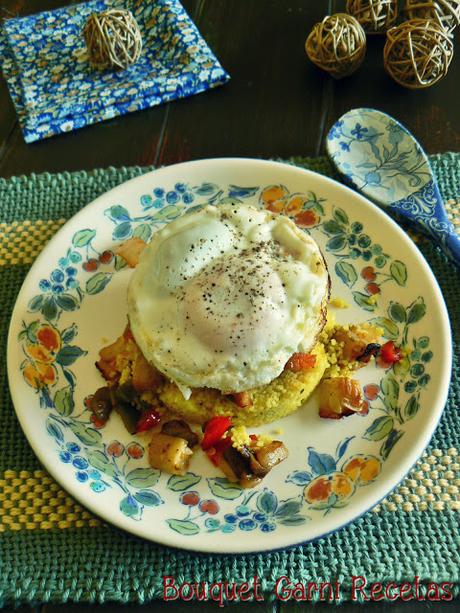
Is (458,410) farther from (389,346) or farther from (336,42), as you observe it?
(336,42)

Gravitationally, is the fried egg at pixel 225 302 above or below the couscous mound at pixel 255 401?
above

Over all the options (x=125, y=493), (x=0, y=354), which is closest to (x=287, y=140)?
(x=0, y=354)

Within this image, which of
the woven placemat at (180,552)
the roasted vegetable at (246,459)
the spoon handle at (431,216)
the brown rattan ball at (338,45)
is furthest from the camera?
the brown rattan ball at (338,45)

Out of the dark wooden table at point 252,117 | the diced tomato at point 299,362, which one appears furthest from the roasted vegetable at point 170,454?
the dark wooden table at point 252,117

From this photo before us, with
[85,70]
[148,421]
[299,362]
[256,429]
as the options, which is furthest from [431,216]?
[85,70]

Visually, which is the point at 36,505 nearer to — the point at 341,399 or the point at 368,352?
the point at 341,399

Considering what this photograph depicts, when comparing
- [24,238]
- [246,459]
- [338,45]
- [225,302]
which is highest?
[338,45]

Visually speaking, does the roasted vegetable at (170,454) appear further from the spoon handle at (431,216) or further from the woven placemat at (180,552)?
the spoon handle at (431,216)
